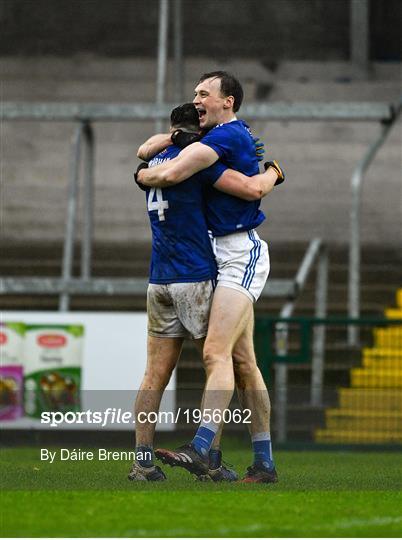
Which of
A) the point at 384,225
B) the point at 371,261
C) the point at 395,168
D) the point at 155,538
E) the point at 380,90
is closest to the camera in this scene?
the point at 155,538

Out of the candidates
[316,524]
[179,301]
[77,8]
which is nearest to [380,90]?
[77,8]

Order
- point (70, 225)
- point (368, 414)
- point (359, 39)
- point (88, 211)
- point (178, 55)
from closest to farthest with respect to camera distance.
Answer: point (368, 414), point (70, 225), point (88, 211), point (178, 55), point (359, 39)

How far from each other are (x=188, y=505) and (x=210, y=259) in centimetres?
166

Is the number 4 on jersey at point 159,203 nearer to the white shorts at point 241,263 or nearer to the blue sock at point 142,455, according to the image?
the white shorts at point 241,263

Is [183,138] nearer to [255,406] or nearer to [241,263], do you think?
[241,263]

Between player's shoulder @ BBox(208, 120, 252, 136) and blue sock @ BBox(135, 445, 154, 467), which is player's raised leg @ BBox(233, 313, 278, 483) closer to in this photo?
blue sock @ BBox(135, 445, 154, 467)

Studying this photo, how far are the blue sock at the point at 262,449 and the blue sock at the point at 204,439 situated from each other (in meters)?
0.30

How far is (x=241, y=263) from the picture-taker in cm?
803

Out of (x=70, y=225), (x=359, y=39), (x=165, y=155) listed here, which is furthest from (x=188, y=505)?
(x=359, y=39)

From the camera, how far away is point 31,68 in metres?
21.7

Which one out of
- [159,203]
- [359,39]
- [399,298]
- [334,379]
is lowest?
[334,379]

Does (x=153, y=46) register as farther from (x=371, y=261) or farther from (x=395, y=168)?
(x=371, y=261)

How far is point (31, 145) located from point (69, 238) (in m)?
6.97

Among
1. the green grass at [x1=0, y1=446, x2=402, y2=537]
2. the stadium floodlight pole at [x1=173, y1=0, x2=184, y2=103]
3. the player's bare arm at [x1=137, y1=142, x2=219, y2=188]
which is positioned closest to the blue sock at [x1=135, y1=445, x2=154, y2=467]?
the green grass at [x1=0, y1=446, x2=402, y2=537]
